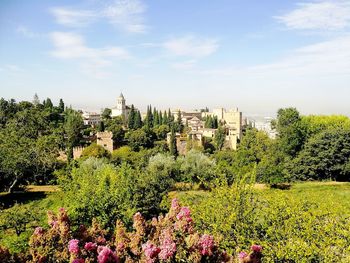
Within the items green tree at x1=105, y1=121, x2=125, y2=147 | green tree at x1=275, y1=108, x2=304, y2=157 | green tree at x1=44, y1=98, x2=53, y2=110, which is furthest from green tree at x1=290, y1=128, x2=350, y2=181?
green tree at x1=44, y1=98, x2=53, y2=110

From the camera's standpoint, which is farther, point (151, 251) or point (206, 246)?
point (206, 246)

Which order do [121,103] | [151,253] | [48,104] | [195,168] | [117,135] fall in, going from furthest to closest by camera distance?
[121,103], [48,104], [117,135], [195,168], [151,253]

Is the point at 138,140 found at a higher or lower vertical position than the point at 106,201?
lower

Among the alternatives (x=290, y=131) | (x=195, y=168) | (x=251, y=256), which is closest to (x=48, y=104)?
(x=195, y=168)

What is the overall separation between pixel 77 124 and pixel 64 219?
49947 mm

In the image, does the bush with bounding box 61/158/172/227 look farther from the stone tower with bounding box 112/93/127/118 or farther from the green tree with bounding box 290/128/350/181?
the stone tower with bounding box 112/93/127/118

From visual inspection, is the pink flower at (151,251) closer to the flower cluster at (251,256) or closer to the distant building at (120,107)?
the flower cluster at (251,256)

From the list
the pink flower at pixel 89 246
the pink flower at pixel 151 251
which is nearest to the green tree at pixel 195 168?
the pink flower at pixel 89 246

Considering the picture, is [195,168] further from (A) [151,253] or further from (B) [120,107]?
(B) [120,107]

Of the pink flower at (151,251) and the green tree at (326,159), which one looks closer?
the pink flower at (151,251)

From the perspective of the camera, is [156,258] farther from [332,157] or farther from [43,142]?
[332,157]

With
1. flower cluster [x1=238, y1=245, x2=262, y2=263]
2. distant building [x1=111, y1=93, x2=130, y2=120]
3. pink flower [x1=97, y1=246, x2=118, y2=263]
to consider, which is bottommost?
flower cluster [x1=238, y1=245, x2=262, y2=263]

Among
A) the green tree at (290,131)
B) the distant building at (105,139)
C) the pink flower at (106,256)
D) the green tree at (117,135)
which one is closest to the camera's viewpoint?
the pink flower at (106,256)

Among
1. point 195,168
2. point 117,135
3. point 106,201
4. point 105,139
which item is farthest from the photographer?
point 117,135
